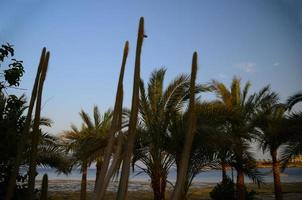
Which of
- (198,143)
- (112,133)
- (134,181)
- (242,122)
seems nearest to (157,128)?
(198,143)

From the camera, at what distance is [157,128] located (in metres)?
9.45

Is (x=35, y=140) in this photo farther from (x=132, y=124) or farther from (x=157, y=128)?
(x=157, y=128)

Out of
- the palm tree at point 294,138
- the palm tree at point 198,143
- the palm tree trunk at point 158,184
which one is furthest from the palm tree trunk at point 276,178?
the palm tree trunk at point 158,184

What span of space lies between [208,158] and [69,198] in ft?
50.3

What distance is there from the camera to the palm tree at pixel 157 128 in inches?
372

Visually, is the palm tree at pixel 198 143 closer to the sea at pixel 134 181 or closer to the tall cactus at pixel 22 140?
the sea at pixel 134 181

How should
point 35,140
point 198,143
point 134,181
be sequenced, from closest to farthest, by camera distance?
point 35,140
point 198,143
point 134,181

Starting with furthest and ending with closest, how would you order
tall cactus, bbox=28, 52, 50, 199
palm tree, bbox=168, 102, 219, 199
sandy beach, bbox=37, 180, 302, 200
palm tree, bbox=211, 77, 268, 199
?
sandy beach, bbox=37, 180, 302, 200
palm tree, bbox=211, 77, 268, 199
palm tree, bbox=168, 102, 219, 199
tall cactus, bbox=28, 52, 50, 199

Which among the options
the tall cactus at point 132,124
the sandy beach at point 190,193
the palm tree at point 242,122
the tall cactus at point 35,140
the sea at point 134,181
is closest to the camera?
the tall cactus at point 132,124

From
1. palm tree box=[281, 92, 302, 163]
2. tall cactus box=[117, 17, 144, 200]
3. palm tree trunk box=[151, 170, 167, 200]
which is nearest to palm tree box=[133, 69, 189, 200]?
palm tree trunk box=[151, 170, 167, 200]

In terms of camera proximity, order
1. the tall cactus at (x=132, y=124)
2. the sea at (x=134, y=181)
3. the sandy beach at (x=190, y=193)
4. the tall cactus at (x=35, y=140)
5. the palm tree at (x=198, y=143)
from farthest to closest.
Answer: the sandy beach at (x=190, y=193), the sea at (x=134, y=181), the palm tree at (x=198, y=143), the tall cactus at (x=35, y=140), the tall cactus at (x=132, y=124)

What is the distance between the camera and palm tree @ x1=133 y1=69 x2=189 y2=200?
9.45 meters

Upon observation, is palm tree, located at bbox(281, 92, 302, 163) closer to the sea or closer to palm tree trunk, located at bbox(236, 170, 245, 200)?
the sea

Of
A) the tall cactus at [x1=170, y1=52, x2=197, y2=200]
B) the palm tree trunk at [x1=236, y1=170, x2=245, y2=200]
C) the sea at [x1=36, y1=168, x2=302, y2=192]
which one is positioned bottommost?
the sea at [x1=36, y1=168, x2=302, y2=192]
